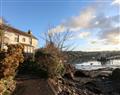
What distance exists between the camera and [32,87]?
1852cm

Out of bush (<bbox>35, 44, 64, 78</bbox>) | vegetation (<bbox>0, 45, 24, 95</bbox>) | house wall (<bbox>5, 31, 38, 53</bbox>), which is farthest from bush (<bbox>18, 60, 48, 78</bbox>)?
house wall (<bbox>5, 31, 38, 53</bbox>)

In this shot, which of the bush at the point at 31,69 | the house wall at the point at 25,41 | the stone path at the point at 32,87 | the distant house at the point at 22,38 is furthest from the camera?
the house wall at the point at 25,41

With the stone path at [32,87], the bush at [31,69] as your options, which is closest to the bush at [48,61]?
the bush at [31,69]

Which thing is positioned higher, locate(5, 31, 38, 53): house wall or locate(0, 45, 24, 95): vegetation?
locate(5, 31, 38, 53): house wall

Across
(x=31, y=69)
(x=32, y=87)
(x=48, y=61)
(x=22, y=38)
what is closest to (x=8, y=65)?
(x=32, y=87)

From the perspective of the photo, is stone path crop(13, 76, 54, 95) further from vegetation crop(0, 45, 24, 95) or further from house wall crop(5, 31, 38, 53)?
house wall crop(5, 31, 38, 53)

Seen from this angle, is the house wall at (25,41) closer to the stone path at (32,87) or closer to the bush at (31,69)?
the bush at (31,69)

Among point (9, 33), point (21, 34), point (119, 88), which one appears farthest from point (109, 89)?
point (21, 34)

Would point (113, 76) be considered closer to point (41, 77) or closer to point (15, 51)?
point (41, 77)

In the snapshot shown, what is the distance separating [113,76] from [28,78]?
16103mm

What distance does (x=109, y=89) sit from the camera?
27.5 metres

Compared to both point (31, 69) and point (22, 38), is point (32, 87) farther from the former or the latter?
point (22, 38)

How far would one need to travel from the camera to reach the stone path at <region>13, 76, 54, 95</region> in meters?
17.6

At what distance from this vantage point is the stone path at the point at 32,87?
1759cm
